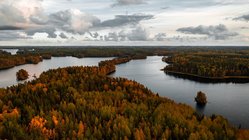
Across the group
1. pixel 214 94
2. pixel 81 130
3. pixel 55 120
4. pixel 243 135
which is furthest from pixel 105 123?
pixel 214 94

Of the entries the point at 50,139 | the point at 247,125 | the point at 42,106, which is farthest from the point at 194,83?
the point at 50,139

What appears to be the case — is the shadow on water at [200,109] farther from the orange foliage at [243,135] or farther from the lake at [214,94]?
the orange foliage at [243,135]

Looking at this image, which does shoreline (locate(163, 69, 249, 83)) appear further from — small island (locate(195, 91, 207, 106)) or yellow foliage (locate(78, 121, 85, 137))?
yellow foliage (locate(78, 121, 85, 137))

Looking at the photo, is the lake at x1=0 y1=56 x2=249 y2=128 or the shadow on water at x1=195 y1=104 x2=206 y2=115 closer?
the lake at x1=0 y1=56 x2=249 y2=128

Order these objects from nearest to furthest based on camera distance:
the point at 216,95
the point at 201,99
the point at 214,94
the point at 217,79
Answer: the point at 201,99 < the point at 216,95 < the point at 214,94 < the point at 217,79

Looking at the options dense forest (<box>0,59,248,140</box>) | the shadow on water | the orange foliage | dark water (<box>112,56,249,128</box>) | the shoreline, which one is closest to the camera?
dense forest (<box>0,59,248,140</box>)

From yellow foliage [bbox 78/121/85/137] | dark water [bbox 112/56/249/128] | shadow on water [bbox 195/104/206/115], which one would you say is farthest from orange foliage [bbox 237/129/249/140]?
shadow on water [bbox 195/104/206/115]

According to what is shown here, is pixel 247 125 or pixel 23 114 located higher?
pixel 23 114

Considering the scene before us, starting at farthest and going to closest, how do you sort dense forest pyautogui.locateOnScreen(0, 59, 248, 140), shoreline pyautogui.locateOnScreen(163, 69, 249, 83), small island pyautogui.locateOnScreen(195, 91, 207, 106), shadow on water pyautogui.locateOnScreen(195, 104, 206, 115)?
shoreline pyautogui.locateOnScreen(163, 69, 249, 83) → small island pyautogui.locateOnScreen(195, 91, 207, 106) → shadow on water pyautogui.locateOnScreen(195, 104, 206, 115) → dense forest pyautogui.locateOnScreen(0, 59, 248, 140)

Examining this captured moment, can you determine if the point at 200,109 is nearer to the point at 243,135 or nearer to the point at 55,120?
the point at 243,135

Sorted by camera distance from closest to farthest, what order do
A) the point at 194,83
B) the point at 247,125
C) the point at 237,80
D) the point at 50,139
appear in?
the point at 50,139 → the point at 247,125 → the point at 194,83 → the point at 237,80

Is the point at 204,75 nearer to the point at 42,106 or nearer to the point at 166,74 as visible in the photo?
the point at 166,74
